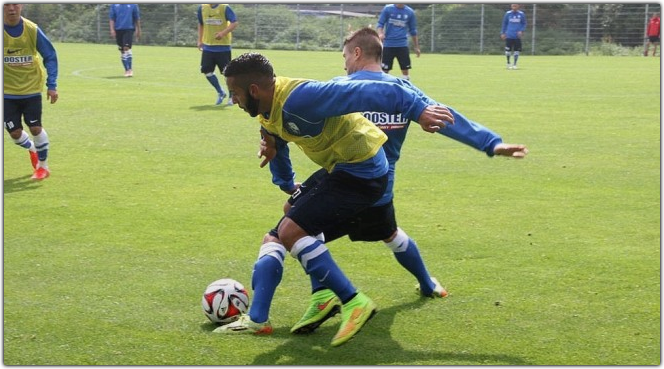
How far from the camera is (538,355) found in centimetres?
553

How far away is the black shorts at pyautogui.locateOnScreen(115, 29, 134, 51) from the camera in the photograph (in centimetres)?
2686

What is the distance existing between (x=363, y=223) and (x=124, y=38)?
2214cm

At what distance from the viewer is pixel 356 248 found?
8.18 m

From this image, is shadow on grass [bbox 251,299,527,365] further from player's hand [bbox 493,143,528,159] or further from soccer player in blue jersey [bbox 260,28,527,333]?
player's hand [bbox 493,143,528,159]

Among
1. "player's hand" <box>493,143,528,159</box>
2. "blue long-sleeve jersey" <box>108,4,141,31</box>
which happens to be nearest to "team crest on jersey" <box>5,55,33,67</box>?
"player's hand" <box>493,143,528,159</box>

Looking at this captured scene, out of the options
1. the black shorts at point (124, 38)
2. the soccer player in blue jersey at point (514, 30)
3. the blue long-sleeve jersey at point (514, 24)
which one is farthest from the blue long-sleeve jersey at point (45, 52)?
the blue long-sleeve jersey at point (514, 24)

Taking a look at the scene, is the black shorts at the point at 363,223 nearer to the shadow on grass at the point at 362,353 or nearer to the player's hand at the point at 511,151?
the shadow on grass at the point at 362,353

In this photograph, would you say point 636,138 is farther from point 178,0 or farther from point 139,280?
point 178,0

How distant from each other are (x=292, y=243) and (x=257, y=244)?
260cm

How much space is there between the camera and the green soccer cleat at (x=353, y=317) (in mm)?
5605

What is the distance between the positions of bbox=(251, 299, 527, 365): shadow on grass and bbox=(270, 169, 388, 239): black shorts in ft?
2.20

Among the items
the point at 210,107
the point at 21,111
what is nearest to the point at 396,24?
the point at 210,107

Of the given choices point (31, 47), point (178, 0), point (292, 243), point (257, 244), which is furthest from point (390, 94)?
point (178, 0)

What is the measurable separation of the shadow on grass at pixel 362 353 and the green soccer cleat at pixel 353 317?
10 cm
